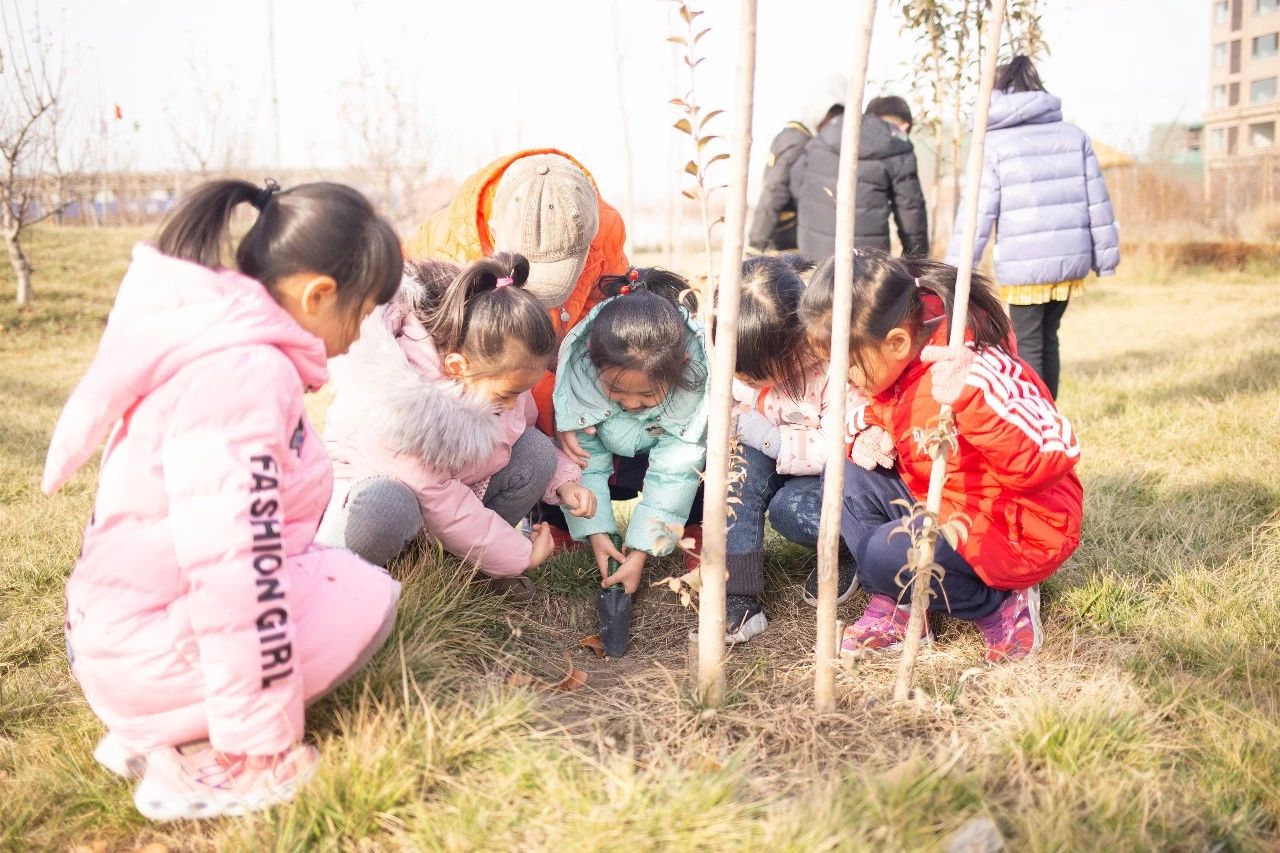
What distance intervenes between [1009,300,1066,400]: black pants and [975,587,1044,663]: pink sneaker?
8.73ft

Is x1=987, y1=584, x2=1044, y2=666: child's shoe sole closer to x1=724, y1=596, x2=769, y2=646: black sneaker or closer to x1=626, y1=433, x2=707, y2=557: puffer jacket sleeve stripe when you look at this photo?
x1=724, y1=596, x2=769, y2=646: black sneaker

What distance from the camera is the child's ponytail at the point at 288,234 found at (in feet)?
5.27

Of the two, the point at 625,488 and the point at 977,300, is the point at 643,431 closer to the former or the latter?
the point at 625,488

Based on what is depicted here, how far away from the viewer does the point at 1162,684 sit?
1981 mm

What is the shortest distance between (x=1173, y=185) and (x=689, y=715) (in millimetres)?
15680

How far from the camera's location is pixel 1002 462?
2.06 m

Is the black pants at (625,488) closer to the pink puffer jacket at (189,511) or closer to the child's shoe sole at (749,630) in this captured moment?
the child's shoe sole at (749,630)

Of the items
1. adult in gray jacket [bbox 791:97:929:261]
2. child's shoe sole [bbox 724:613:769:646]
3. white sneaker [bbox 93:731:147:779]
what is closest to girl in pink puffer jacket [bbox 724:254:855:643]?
child's shoe sole [bbox 724:613:769:646]

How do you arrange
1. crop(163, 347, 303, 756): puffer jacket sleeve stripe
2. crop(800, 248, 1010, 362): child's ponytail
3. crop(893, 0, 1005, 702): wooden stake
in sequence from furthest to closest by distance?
1. crop(800, 248, 1010, 362): child's ponytail
2. crop(893, 0, 1005, 702): wooden stake
3. crop(163, 347, 303, 756): puffer jacket sleeve stripe

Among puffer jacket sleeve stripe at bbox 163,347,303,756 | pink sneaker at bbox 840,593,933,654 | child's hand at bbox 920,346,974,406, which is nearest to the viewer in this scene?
puffer jacket sleeve stripe at bbox 163,347,303,756

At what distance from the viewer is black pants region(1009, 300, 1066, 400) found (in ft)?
15.6

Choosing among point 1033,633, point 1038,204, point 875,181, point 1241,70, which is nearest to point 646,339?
point 1033,633

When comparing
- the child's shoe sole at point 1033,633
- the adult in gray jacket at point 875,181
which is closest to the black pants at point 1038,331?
the adult in gray jacket at point 875,181

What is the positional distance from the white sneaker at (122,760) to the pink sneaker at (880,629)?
1.49 meters
